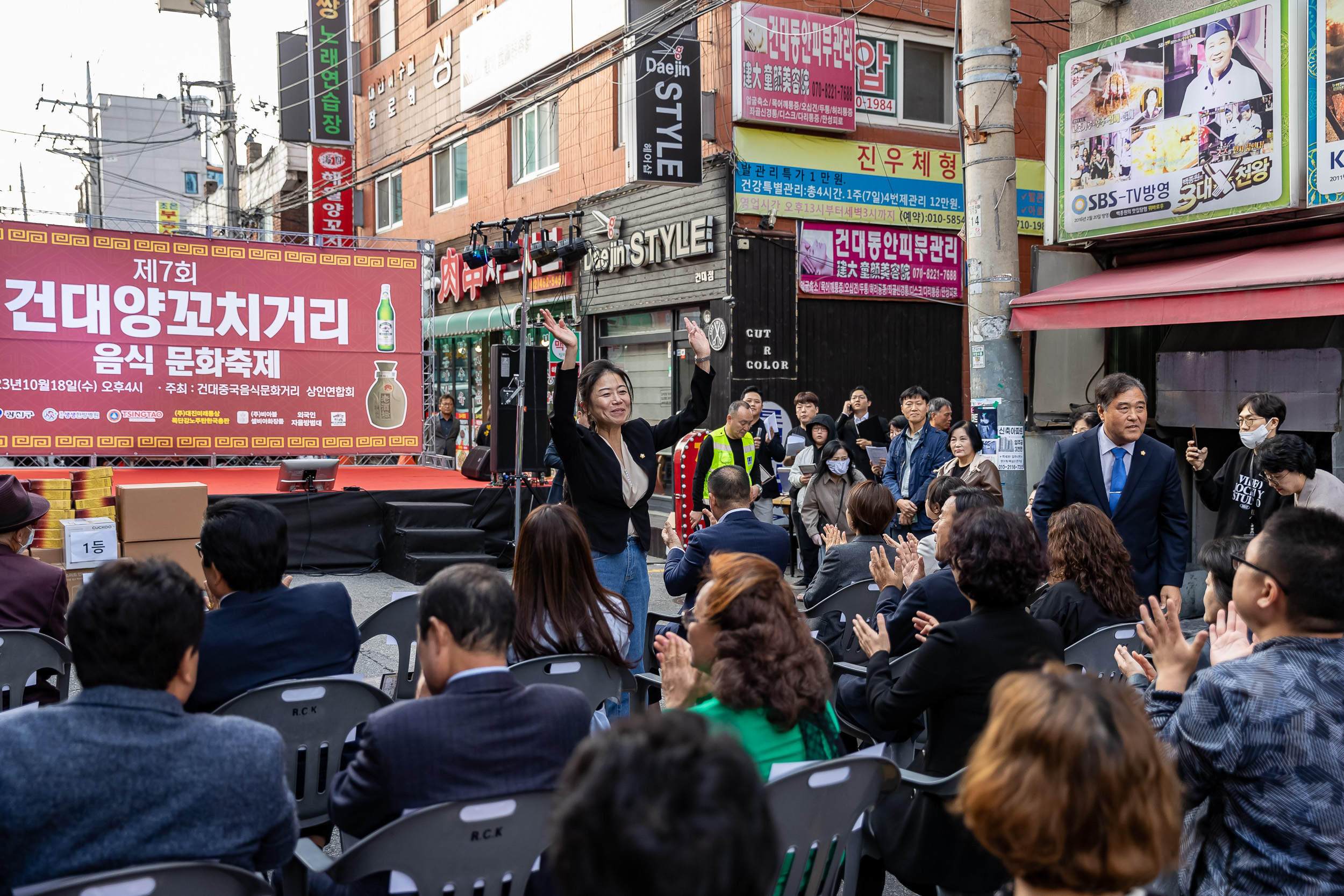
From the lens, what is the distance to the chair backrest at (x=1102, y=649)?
3.65 metres

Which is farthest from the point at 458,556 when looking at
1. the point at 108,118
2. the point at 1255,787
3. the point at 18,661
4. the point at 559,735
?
the point at 108,118

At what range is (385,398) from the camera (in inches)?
508

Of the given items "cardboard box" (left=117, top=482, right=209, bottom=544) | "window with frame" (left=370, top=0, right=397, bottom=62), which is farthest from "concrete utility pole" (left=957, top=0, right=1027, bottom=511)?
"window with frame" (left=370, top=0, right=397, bottom=62)

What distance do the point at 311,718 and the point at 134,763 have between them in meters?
1.13

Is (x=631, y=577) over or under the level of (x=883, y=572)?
under

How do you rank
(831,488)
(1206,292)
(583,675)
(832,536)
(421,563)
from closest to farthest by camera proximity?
(583,675)
(832,536)
(1206,292)
(831,488)
(421,563)

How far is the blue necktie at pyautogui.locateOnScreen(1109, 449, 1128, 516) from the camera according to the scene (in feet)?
17.1

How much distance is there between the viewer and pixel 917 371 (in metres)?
14.4

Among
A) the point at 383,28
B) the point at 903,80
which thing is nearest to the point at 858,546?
the point at 903,80

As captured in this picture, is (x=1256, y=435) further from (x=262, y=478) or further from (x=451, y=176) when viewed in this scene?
(x=451, y=176)

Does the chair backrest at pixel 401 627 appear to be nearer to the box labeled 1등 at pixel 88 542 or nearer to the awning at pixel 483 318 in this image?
the box labeled 1등 at pixel 88 542

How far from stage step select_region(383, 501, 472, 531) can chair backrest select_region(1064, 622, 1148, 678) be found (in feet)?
25.6

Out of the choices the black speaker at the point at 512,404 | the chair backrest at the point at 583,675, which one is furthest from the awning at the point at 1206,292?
the chair backrest at the point at 583,675

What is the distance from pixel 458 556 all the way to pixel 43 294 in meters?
5.46
